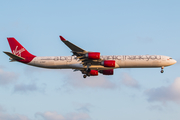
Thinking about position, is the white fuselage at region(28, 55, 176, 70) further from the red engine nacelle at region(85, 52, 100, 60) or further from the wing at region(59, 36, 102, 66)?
the red engine nacelle at region(85, 52, 100, 60)

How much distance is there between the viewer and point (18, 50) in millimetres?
82812

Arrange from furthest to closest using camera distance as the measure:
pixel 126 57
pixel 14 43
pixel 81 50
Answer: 1. pixel 14 43
2. pixel 126 57
3. pixel 81 50

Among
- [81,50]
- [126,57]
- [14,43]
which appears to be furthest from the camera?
[14,43]

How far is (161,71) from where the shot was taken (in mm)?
78188

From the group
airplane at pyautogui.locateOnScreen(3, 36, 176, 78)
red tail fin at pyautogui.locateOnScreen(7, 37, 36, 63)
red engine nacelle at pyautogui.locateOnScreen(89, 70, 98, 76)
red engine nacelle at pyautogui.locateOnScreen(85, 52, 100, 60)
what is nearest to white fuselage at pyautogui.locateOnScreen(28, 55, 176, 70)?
airplane at pyautogui.locateOnScreen(3, 36, 176, 78)

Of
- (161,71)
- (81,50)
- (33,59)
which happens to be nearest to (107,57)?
(81,50)

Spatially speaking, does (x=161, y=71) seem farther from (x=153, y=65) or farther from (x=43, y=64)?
(x=43, y=64)

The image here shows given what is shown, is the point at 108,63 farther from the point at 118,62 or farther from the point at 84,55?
the point at 84,55

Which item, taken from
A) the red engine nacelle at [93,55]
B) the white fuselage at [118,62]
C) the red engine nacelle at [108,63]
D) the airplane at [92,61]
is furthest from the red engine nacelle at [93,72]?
the red engine nacelle at [93,55]

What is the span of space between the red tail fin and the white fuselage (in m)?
1.94

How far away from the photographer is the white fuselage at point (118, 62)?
7625cm

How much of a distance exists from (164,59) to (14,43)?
37395 mm

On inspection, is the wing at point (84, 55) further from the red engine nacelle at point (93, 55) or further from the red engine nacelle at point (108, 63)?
the red engine nacelle at point (108, 63)

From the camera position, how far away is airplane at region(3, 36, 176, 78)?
74375mm
